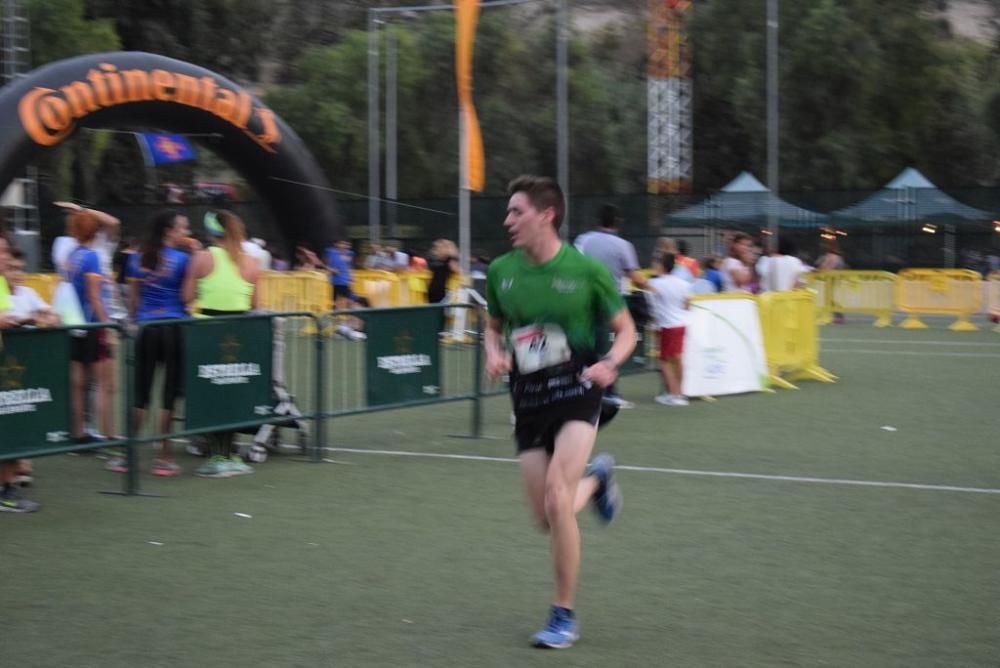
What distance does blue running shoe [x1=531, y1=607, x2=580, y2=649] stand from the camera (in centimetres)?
577

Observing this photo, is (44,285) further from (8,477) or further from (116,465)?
(8,477)

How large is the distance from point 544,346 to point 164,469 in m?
4.87

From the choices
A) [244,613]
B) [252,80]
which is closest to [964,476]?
[244,613]

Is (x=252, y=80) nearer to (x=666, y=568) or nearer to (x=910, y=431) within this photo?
(x=910, y=431)

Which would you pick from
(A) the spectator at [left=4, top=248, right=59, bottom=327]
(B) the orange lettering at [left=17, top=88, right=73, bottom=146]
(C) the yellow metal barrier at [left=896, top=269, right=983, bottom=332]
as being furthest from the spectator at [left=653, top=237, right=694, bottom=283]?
(C) the yellow metal barrier at [left=896, top=269, right=983, bottom=332]

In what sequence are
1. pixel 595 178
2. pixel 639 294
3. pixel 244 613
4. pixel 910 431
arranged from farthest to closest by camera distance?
pixel 595 178
pixel 639 294
pixel 910 431
pixel 244 613

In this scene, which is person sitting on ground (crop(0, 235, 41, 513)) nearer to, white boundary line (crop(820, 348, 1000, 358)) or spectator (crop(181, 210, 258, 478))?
spectator (crop(181, 210, 258, 478))

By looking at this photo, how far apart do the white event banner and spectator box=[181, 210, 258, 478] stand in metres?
5.56

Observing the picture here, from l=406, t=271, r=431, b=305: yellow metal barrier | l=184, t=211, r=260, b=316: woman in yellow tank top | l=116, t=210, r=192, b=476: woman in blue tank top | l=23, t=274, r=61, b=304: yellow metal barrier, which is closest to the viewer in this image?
l=116, t=210, r=192, b=476: woman in blue tank top

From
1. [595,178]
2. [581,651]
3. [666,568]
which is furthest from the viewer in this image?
[595,178]


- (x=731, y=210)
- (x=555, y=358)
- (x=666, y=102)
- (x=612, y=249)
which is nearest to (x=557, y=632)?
(x=555, y=358)

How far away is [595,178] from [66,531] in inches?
2128

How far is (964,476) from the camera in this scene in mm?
10094

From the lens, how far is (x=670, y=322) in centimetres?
1455
